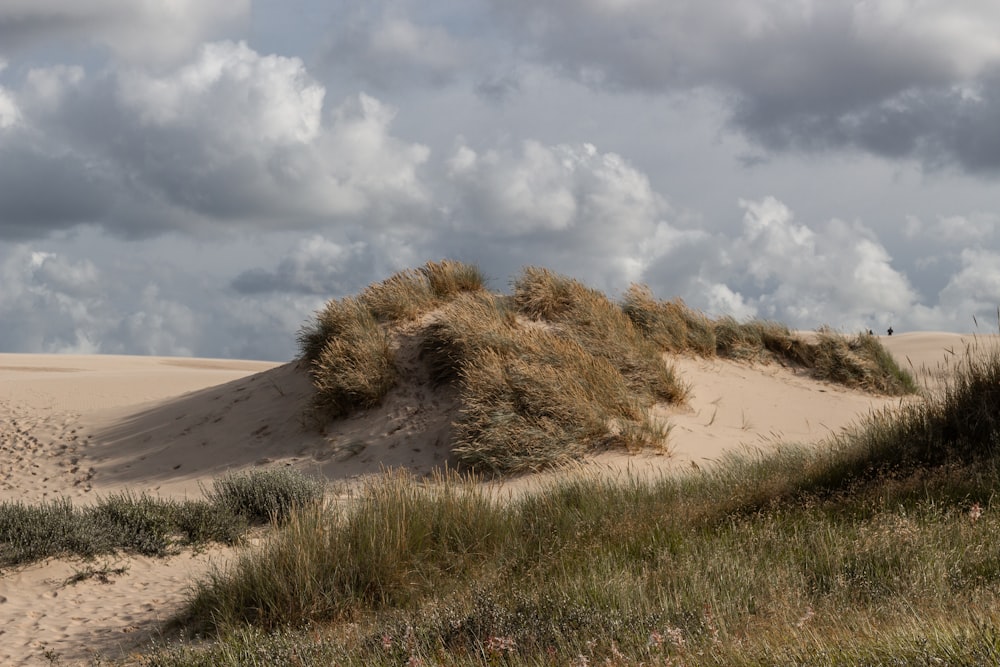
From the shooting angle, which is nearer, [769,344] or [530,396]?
[530,396]

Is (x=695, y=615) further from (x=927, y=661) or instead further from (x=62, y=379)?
(x=62, y=379)

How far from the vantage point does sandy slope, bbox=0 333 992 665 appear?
897 centimetres

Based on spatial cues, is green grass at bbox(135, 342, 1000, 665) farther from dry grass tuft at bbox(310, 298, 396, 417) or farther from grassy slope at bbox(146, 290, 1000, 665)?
dry grass tuft at bbox(310, 298, 396, 417)

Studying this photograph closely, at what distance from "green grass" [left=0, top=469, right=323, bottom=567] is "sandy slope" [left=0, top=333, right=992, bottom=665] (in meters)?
0.26

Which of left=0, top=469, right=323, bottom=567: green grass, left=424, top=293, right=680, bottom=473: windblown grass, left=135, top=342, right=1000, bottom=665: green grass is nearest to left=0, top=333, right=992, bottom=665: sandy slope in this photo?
left=0, top=469, right=323, bottom=567: green grass

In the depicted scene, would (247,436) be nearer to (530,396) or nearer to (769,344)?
(530,396)

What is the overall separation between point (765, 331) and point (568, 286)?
196 inches

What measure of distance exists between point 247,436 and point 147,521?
5.57 metres

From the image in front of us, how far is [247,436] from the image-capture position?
50.1 ft

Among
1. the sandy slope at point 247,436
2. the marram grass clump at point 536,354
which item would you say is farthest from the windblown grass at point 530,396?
the sandy slope at point 247,436

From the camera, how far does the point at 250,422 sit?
15.7 metres

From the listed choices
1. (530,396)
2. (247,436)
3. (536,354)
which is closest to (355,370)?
(247,436)

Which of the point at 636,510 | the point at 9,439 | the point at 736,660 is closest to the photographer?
the point at 736,660

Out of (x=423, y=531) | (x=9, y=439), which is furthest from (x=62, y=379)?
(x=423, y=531)
